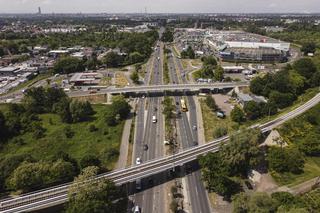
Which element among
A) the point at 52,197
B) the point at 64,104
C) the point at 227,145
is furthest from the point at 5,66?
the point at 227,145

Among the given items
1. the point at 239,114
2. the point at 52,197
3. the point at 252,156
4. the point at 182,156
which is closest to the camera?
the point at 52,197

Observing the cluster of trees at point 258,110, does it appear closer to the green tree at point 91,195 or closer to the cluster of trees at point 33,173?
the green tree at point 91,195

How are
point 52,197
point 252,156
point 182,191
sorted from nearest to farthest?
point 52,197, point 182,191, point 252,156

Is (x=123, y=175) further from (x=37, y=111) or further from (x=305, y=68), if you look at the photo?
(x=305, y=68)

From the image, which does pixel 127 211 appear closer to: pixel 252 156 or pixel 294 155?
pixel 252 156

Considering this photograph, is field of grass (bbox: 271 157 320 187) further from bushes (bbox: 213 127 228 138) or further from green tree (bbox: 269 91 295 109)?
green tree (bbox: 269 91 295 109)

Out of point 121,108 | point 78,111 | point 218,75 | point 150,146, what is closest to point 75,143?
point 78,111
